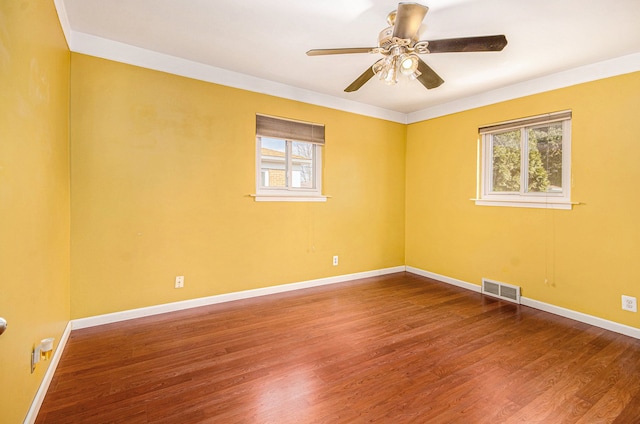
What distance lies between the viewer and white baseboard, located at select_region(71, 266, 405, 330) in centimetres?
275

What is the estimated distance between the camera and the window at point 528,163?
3.22 metres

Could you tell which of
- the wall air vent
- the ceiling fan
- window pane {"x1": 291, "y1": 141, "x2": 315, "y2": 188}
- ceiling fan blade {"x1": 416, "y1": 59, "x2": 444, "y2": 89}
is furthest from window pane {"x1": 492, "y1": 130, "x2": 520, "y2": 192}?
window pane {"x1": 291, "y1": 141, "x2": 315, "y2": 188}

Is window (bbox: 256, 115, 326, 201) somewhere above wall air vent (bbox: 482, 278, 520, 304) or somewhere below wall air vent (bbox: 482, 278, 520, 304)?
above

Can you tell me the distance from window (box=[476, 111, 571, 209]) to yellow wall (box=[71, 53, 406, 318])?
181 cm

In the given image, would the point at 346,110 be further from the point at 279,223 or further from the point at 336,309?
the point at 336,309

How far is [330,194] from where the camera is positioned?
418 cm

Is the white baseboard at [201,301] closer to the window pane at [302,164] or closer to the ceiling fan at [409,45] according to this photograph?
the window pane at [302,164]

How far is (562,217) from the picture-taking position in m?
3.19

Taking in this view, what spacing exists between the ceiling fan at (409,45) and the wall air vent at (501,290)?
274 centimetres

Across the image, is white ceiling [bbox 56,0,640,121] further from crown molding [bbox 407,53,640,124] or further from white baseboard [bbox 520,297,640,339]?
white baseboard [bbox 520,297,640,339]

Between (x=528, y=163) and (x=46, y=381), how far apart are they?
4693mm

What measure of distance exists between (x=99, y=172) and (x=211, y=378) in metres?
2.04

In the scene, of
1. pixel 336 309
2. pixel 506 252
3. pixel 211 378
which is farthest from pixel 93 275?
pixel 506 252

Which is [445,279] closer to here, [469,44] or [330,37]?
[469,44]
